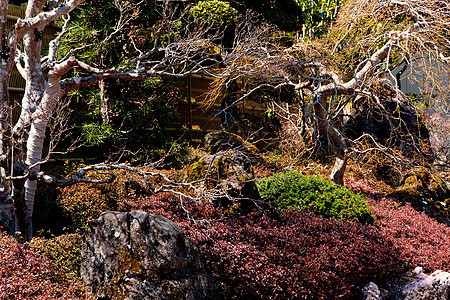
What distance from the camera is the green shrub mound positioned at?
19.6 feet

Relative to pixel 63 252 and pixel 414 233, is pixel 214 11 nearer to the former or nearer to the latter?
pixel 414 233

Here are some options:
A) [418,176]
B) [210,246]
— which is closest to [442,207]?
[418,176]

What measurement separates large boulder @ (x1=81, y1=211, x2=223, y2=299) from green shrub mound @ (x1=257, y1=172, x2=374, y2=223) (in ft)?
7.14

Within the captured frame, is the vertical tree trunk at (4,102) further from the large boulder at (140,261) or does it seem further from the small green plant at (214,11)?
the small green plant at (214,11)

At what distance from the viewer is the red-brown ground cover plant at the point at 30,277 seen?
340 cm

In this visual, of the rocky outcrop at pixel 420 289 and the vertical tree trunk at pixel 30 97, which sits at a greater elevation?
the vertical tree trunk at pixel 30 97

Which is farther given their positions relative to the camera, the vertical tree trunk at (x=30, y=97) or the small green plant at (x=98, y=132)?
the small green plant at (x=98, y=132)

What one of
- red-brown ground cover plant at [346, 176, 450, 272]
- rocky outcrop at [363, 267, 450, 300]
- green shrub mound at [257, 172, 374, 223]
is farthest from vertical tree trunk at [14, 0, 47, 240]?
red-brown ground cover plant at [346, 176, 450, 272]

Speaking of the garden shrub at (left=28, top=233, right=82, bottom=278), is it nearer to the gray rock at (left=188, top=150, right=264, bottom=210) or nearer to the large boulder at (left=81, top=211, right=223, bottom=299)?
the large boulder at (left=81, top=211, right=223, bottom=299)

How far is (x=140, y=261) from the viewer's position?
11.9 feet

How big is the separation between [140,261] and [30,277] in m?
1.02

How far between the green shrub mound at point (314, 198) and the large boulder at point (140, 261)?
2177 millimetres

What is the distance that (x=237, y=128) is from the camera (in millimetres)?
10469

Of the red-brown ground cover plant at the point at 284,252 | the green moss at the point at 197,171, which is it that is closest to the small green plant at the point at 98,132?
the red-brown ground cover plant at the point at 284,252
